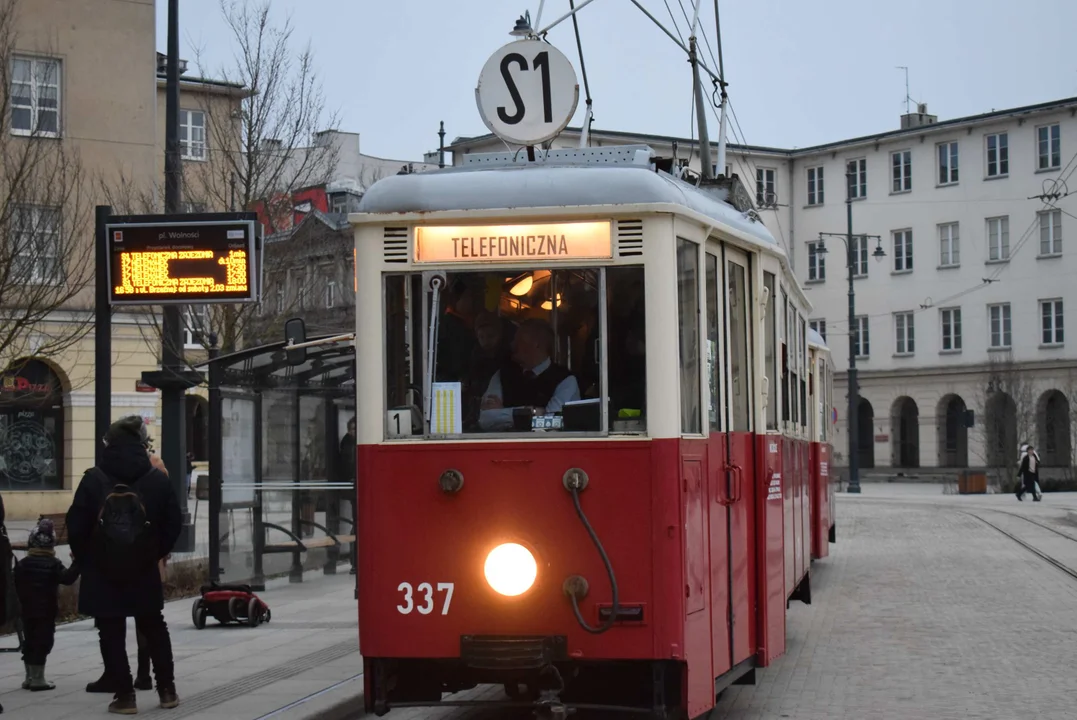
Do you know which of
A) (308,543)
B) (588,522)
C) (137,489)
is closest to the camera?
(588,522)

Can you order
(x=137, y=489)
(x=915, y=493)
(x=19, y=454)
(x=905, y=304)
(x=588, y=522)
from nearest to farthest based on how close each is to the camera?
(x=588, y=522)
(x=137, y=489)
(x=19, y=454)
(x=915, y=493)
(x=905, y=304)

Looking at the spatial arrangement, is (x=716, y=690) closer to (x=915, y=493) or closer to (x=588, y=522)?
(x=588, y=522)

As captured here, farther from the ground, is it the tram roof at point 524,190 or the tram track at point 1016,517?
the tram roof at point 524,190

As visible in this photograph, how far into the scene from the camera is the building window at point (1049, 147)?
211ft

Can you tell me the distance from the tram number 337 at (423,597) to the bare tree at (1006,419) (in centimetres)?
4662

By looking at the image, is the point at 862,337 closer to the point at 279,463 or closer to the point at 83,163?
the point at 83,163

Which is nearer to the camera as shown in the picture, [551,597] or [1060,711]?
[551,597]

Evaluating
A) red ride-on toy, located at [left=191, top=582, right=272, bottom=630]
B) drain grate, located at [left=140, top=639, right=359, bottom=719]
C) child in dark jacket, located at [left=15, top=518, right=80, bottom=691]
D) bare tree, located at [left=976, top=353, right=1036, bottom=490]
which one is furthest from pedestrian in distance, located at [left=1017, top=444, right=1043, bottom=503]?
child in dark jacket, located at [left=15, top=518, right=80, bottom=691]

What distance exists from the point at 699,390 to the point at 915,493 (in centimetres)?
4674

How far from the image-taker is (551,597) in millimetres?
7340

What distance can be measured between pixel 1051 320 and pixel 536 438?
201 ft

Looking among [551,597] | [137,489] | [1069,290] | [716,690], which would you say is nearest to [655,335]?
[551,597]

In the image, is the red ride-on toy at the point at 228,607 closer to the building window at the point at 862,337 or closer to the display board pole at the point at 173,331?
the display board pole at the point at 173,331


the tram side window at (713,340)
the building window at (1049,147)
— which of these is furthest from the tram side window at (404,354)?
the building window at (1049,147)
